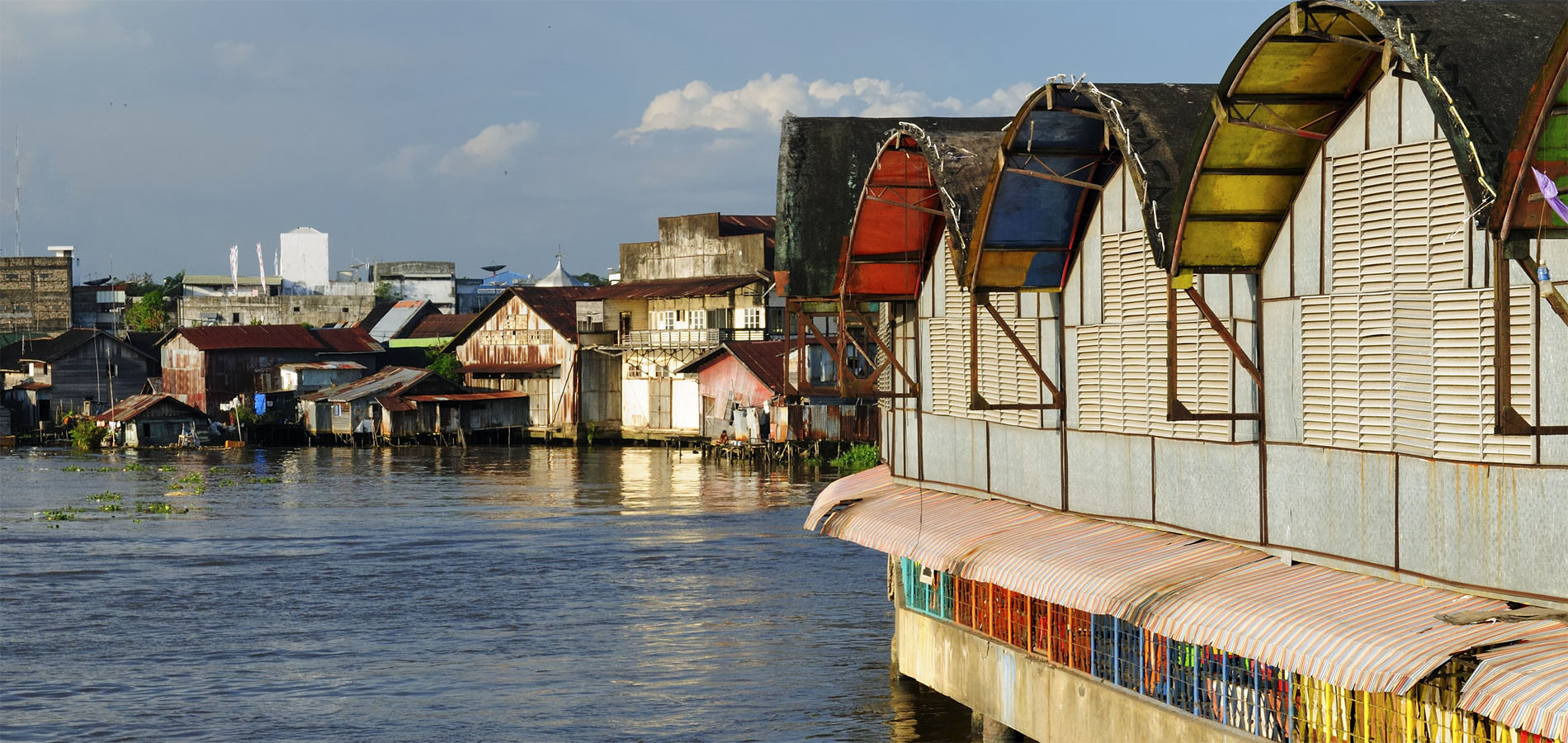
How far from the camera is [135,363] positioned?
91.4m

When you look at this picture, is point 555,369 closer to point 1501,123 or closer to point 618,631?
point 618,631

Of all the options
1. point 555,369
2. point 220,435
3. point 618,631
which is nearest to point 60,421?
point 220,435

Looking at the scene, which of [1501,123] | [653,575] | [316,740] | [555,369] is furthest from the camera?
[555,369]

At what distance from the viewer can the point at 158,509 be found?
50000mm

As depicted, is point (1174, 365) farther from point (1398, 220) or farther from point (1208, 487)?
point (1398, 220)

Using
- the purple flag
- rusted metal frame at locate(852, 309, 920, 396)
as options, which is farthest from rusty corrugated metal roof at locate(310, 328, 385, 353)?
the purple flag

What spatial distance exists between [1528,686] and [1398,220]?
153 inches

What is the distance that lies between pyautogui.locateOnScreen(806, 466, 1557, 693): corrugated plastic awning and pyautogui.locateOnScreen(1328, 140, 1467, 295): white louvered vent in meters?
2.24

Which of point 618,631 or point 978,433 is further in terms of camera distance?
point 618,631

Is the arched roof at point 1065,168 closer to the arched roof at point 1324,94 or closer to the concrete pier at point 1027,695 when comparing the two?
the arched roof at point 1324,94

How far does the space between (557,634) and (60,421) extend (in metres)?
67.6

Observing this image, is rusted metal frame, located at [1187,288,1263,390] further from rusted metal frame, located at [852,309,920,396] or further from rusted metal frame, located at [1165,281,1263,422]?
rusted metal frame, located at [852,309,920,396]

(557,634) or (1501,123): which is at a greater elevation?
(1501,123)

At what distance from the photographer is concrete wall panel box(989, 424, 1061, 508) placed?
18.0 meters
